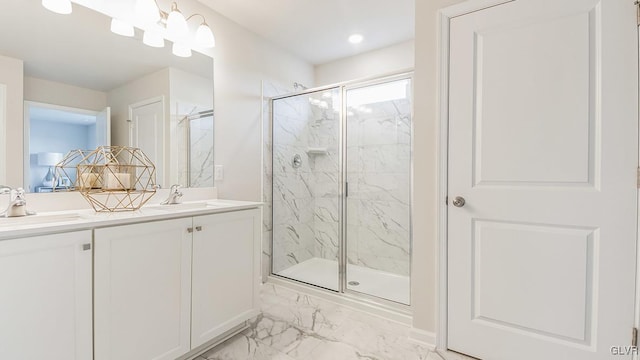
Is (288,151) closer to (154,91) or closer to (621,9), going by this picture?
(154,91)

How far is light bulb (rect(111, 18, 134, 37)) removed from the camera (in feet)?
5.49

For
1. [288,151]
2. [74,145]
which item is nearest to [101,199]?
[74,145]

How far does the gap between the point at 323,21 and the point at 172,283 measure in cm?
229

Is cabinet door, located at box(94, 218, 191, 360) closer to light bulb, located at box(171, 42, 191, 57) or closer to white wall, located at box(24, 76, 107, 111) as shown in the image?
white wall, located at box(24, 76, 107, 111)

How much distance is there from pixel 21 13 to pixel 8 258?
4.06ft

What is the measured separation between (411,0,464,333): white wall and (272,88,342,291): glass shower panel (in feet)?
3.47

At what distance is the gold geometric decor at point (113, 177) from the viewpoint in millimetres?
1546

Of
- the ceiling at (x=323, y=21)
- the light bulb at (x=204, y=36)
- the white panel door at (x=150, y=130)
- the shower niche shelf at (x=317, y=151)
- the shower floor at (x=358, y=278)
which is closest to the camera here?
the white panel door at (x=150, y=130)

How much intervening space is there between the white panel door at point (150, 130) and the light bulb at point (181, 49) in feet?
1.23

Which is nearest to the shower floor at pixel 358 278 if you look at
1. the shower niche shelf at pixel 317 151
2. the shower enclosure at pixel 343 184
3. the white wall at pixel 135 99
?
the shower enclosure at pixel 343 184

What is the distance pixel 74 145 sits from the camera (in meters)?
1.57

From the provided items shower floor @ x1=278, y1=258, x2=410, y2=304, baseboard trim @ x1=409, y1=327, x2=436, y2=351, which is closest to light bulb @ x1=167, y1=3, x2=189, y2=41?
shower floor @ x1=278, y1=258, x2=410, y2=304

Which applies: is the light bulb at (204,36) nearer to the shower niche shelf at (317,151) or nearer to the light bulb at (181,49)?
the light bulb at (181,49)

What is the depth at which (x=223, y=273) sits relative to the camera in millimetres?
1680
